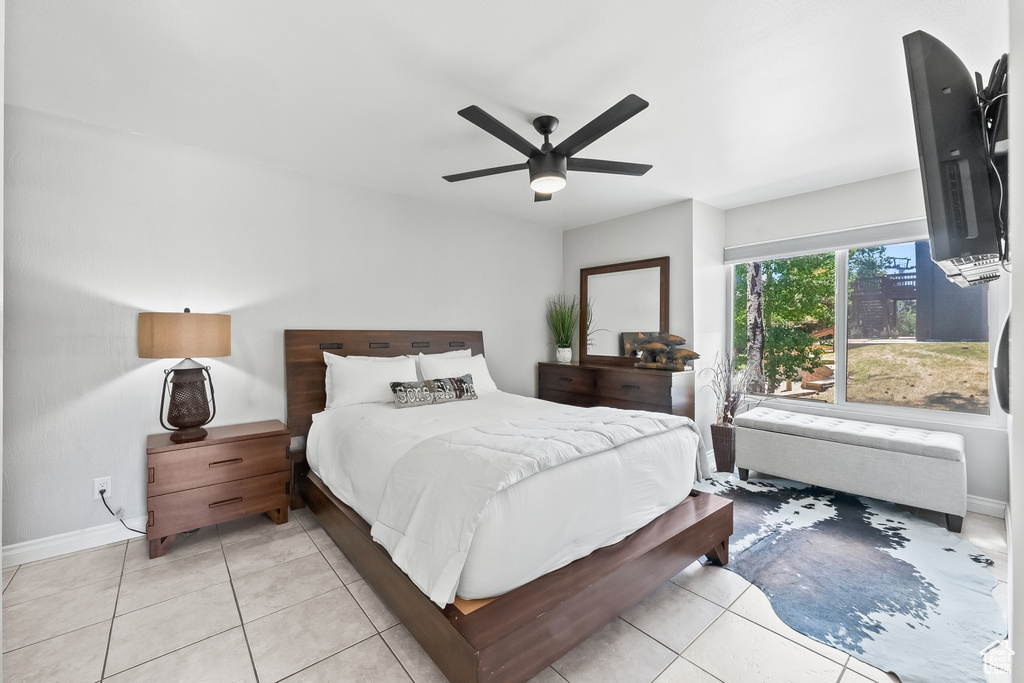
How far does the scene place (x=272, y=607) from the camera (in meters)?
2.33

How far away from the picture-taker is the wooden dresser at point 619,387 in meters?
4.08

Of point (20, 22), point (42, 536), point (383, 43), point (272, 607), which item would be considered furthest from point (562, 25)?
point (42, 536)

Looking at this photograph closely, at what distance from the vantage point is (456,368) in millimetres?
3973

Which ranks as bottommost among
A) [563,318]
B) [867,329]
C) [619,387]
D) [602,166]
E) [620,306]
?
[619,387]

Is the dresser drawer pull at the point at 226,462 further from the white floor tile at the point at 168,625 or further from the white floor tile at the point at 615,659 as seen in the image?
the white floor tile at the point at 615,659

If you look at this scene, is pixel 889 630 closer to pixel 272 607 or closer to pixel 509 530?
pixel 509 530

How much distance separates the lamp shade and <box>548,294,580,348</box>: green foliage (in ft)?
10.9

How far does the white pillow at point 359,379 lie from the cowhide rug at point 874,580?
2.47 metres

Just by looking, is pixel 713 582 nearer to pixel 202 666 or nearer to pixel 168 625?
pixel 202 666

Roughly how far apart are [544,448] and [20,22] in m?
2.81

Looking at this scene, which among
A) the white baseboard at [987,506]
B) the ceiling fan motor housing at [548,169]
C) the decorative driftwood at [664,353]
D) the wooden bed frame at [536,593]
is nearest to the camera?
the wooden bed frame at [536,593]

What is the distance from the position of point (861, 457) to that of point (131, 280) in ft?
15.9

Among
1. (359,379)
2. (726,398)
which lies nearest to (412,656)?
(359,379)

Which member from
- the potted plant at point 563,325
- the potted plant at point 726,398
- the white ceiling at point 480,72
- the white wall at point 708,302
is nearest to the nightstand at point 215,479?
the white ceiling at point 480,72
